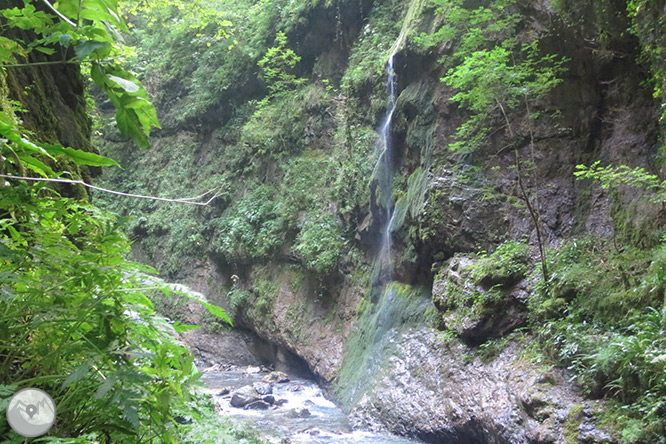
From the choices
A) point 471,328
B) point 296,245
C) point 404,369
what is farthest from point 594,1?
point 296,245

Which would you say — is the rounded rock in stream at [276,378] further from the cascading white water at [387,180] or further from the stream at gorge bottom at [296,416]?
the cascading white water at [387,180]

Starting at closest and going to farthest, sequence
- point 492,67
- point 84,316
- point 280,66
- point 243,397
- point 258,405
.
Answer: point 84,316 < point 492,67 < point 258,405 < point 243,397 < point 280,66

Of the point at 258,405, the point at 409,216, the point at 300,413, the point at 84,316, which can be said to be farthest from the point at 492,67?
the point at 258,405

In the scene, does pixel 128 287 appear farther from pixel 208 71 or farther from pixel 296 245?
pixel 208 71

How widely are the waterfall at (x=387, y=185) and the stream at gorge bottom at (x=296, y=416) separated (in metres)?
2.73

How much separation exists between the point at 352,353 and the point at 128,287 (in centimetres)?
787

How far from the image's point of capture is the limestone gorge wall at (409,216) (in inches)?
231

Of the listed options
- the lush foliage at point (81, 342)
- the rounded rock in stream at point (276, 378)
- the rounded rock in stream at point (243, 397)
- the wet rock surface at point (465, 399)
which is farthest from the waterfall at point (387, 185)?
the lush foliage at point (81, 342)

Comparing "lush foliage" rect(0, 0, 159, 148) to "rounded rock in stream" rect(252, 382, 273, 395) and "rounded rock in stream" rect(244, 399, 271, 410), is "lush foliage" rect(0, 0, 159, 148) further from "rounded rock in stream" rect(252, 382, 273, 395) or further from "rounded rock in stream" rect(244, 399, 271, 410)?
"rounded rock in stream" rect(252, 382, 273, 395)

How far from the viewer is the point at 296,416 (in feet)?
26.4

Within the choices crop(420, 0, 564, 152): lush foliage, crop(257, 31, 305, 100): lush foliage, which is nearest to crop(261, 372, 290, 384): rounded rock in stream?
crop(420, 0, 564, 152): lush foliage

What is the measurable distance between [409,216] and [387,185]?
4.74 ft

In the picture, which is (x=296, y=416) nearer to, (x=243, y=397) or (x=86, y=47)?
(x=243, y=397)

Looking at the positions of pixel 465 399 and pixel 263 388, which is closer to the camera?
pixel 465 399
